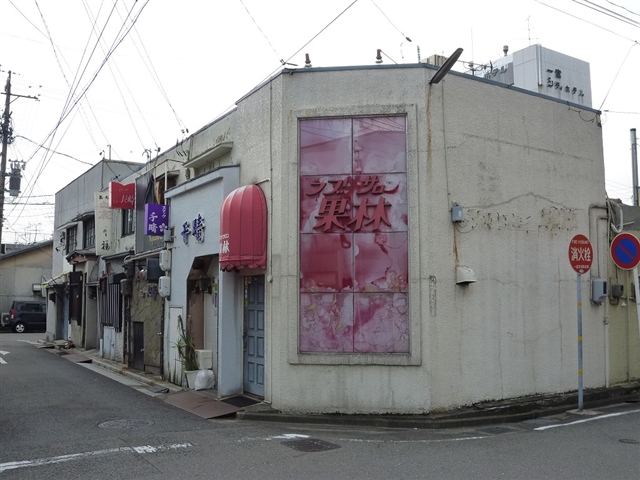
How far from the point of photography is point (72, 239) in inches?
1123

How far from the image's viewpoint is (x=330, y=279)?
1077 cm

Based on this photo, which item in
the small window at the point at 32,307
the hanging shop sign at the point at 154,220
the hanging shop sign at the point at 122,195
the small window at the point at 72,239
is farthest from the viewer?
the small window at the point at 32,307

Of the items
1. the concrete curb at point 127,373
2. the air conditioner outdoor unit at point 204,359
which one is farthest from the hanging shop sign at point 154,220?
the concrete curb at point 127,373

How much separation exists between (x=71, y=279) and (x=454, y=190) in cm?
2058

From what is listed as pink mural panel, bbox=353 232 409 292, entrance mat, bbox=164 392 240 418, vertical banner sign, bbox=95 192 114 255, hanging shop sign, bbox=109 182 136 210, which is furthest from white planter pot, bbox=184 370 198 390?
vertical banner sign, bbox=95 192 114 255

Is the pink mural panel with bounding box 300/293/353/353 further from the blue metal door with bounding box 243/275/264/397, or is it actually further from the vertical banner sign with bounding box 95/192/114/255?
the vertical banner sign with bounding box 95/192/114/255

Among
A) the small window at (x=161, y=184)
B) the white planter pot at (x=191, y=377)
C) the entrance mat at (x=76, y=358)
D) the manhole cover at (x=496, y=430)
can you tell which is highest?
the small window at (x=161, y=184)

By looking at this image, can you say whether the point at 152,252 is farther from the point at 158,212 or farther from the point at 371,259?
the point at 371,259

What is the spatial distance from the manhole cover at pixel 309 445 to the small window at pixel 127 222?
14.7 meters

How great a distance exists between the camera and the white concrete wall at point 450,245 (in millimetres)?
10430

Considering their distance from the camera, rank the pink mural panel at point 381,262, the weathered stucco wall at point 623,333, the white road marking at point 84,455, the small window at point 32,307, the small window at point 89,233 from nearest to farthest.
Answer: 1. the white road marking at point 84,455
2. the pink mural panel at point 381,262
3. the weathered stucco wall at point 623,333
4. the small window at point 89,233
5. the small window at point 32,307

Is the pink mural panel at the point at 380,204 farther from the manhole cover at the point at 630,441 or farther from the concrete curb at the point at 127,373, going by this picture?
the concrete curb at the point at 127,373

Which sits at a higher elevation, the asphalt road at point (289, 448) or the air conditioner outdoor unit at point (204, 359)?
the air conditioner outdoor unit at point (204, 359)

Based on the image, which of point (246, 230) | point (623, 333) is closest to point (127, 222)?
point (246, 230)
